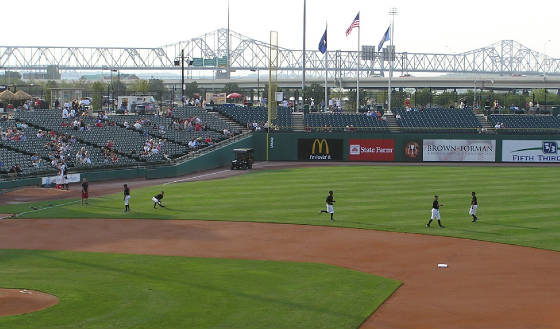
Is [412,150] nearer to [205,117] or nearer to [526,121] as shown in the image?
[526,121]

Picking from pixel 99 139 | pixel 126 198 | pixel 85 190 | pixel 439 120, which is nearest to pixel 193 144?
pixel 99 139

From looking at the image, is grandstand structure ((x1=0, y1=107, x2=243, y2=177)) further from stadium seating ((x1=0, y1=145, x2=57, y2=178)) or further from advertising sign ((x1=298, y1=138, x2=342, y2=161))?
advertising sign ((x1=298, y1=138, x2=342, y2=161))

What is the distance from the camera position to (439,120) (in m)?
72.6

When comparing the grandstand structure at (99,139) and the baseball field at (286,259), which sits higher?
the grandstand structure at (99,139)

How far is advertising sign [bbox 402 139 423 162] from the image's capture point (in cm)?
6638

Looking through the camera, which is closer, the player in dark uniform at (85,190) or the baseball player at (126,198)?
the baseball player at (126,198)

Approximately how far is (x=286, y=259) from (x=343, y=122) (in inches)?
1832

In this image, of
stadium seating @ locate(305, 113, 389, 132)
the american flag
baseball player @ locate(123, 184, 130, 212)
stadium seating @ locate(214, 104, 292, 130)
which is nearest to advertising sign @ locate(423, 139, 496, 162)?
stadium seating @ locate(305, 113, 389, 132)

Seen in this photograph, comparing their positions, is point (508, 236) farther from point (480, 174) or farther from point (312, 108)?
point (312, 108)

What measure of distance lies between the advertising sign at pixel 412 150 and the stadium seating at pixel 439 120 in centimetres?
216

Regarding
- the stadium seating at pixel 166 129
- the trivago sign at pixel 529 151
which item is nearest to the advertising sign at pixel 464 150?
the trivago sign at pixel 529 151

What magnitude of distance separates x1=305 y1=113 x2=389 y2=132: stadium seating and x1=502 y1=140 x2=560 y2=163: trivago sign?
11.0 m

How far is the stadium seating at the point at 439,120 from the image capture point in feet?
232

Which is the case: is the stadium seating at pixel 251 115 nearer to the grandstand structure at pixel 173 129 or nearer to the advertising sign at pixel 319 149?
the grandstand structure at pixel 173 129
